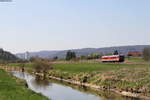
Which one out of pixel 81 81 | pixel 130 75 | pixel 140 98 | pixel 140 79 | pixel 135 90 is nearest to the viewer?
pixel 140 98

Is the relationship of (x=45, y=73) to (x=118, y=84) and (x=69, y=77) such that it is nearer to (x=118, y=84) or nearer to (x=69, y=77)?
(x=69, y=77)

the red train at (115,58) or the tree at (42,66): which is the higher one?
the red train at (115,58)

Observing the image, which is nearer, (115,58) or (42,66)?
(42,66)

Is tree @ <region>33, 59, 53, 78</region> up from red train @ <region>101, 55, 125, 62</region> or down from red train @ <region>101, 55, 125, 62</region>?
down

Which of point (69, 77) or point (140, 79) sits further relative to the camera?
point (69, 77)

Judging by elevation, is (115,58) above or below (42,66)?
above

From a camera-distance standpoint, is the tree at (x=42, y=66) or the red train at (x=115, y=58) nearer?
the tree at (x=42, y=66)

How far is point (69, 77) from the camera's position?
220ft

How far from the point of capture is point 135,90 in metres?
39.8

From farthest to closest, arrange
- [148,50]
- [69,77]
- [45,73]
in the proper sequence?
1. [148,50]
2. [45,73]
3. [69,77]

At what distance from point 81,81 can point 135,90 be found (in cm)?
1969

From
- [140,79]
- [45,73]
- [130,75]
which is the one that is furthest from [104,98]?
[45,73]

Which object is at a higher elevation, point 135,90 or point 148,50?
point 148,50

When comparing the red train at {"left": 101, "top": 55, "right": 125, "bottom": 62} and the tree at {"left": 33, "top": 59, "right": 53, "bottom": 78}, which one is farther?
the red train at {"left": 101, "top": 55, "right": 125, "bottom": 62}
